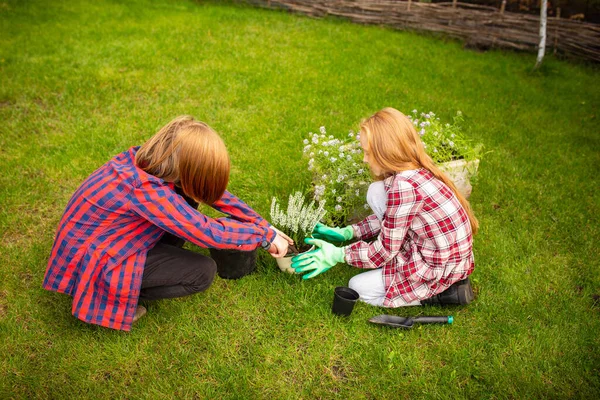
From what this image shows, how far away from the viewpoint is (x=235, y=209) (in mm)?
2701

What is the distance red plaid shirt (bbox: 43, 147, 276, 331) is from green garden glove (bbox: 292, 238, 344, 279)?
1.47ft

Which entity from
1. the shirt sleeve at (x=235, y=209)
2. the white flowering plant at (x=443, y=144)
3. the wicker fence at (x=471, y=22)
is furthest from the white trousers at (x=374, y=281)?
the wicker fence at (x=471, y=22)

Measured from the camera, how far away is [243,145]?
4.39 m

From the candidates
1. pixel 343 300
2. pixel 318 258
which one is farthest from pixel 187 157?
pixel 343 300

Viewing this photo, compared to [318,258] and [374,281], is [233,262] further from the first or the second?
[374,281]

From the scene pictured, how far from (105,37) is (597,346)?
→ 22.3ft

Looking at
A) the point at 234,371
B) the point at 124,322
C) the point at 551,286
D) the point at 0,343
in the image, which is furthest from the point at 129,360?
the point at 551,286

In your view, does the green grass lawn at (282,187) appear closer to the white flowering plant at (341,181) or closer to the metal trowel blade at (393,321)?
the metal trowel blade at (393,321)

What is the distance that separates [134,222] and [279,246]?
0.81 m

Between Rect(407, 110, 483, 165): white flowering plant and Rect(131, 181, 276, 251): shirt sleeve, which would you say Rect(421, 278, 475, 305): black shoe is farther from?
Rect(131, 181, 276, 251): shirt sleeve

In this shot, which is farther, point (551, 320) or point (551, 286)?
point (551, 286)

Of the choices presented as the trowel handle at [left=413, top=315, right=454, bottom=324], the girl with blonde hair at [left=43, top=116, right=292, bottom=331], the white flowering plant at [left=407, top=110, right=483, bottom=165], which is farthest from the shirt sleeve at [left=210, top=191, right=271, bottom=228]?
the white flowering plant at [left=407, top=110, right=483, bottom=165]

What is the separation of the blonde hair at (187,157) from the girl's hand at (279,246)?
0.51m

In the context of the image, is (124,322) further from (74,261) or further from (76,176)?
(76,176)
